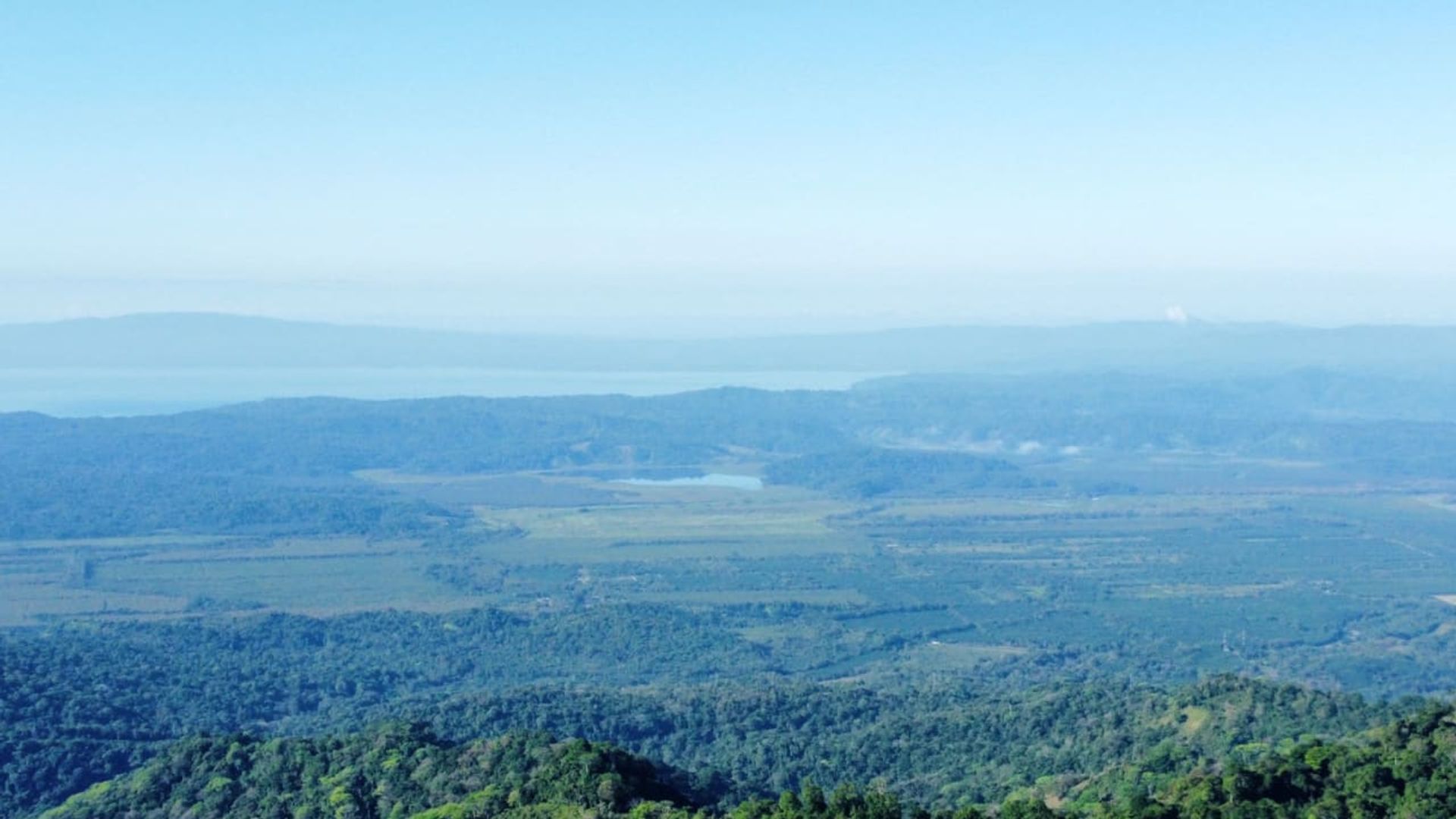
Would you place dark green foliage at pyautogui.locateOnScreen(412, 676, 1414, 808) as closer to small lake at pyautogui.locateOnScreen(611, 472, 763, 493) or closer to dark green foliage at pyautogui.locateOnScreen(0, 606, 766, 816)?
dark green foliage at pyautogui.locateOnScreen(0, 606, 766, 816)

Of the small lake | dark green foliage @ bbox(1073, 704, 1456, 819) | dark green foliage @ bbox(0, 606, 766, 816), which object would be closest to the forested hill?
dark green foliage @ bbox(1073, 704, 1456, 819)

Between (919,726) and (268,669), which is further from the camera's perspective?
(268,669)

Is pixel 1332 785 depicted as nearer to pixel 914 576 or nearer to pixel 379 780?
pixel 379 780

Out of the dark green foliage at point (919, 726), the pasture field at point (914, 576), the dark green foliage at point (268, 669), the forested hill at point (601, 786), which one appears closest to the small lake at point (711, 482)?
the pasture field at point (914, 576)

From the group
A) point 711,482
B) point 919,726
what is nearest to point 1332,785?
point 919,726

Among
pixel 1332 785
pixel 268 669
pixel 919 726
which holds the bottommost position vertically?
pixel 268 669

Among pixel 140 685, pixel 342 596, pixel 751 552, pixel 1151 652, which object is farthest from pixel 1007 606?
pixel 140 685

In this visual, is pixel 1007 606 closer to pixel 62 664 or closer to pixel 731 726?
pixel 731 726
